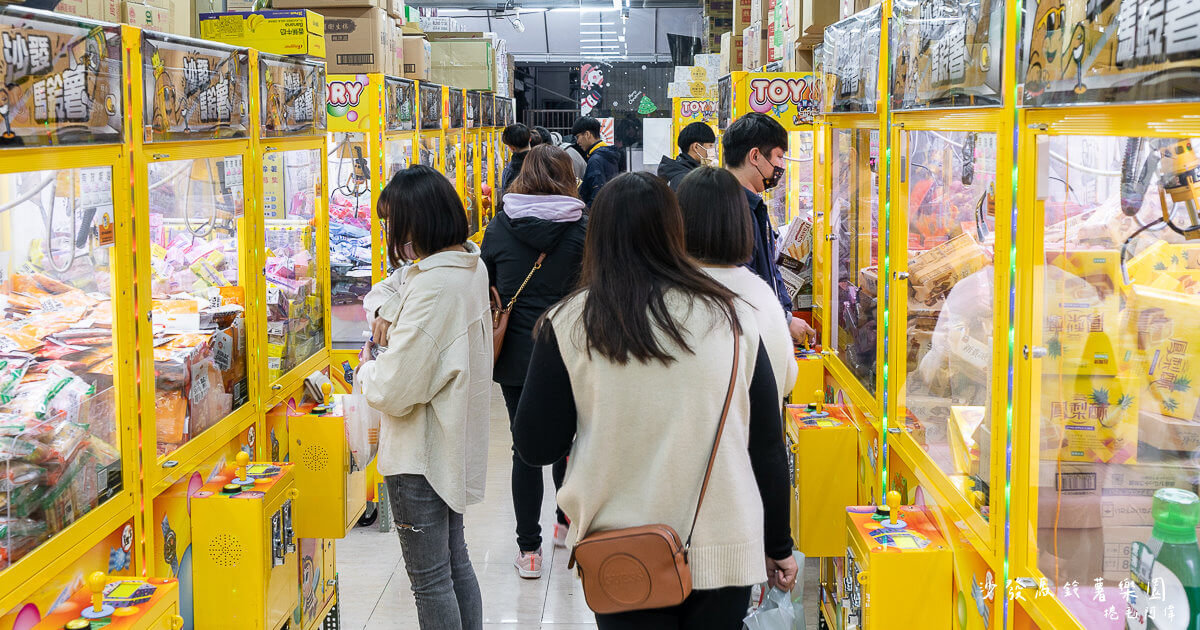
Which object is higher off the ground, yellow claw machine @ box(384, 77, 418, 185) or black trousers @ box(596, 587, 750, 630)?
yellow claw machine @ box(384, 77, 418, 185)

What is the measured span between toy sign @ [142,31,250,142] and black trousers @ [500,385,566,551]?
4.70 ft

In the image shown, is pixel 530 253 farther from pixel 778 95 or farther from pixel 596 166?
pixel 596 166

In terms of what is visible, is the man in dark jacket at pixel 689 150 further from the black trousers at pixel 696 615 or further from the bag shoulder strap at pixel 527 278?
the black trousers at pixel 696 615

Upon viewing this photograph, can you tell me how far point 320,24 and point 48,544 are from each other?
2.60 metres

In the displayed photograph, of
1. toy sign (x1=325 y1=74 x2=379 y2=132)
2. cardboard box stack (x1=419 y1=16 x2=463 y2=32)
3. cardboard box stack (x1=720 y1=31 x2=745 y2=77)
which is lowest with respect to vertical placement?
toy sign (x1=325 y1=74 x2=379 y2=132)

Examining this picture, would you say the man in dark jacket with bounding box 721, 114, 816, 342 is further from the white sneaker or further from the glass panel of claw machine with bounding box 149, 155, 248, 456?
the glass panel of claw machine with bounding box 149, 155, 248, 456

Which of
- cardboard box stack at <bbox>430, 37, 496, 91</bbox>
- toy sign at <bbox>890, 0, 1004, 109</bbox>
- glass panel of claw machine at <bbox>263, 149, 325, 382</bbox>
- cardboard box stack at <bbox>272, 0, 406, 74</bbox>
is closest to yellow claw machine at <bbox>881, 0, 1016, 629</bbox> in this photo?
toy sign at <bbox>890, 0, 1004, 109</bbox>

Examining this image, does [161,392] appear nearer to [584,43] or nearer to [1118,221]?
[1118,221]

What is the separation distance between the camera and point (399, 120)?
561 centimetres

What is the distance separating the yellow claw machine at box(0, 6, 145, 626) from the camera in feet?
6.89

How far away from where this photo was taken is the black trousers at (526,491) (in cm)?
414

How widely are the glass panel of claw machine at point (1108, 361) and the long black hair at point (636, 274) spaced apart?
60 cm

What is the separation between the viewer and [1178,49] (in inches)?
53.2

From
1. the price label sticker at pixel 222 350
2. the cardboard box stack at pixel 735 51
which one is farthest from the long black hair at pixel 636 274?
the cardboard box stack at pixel 735 51
